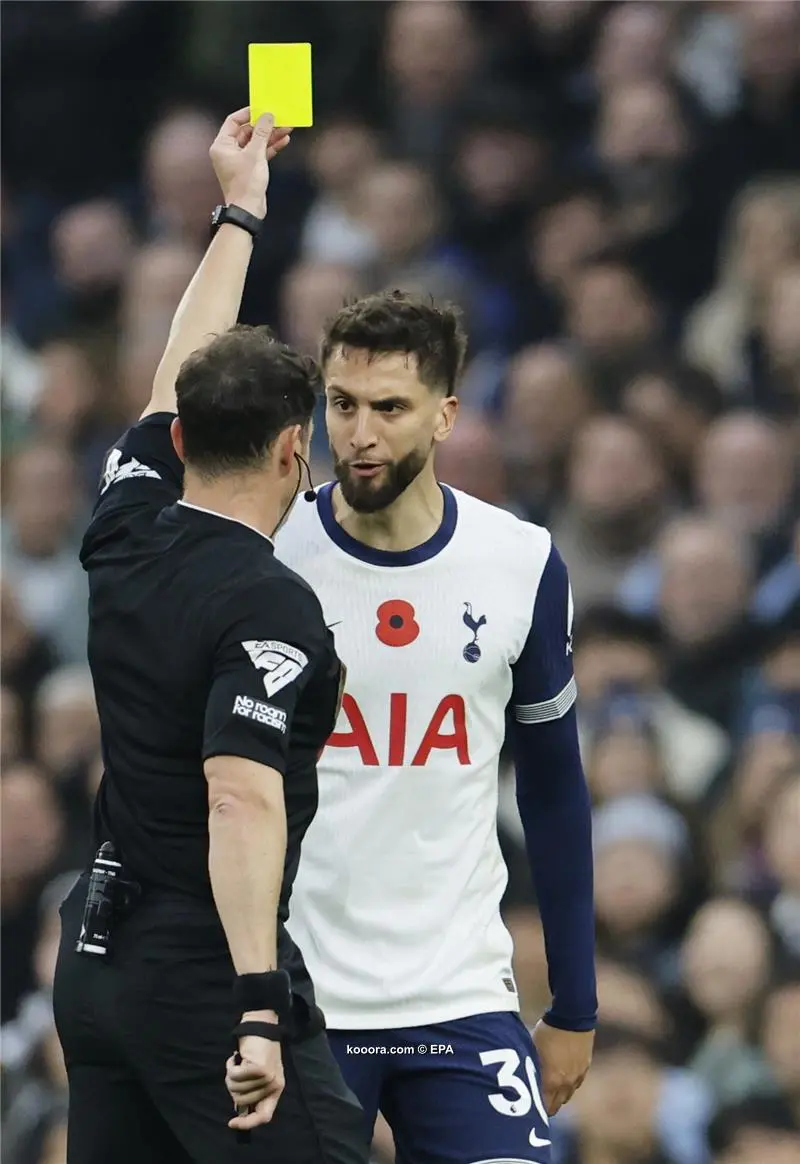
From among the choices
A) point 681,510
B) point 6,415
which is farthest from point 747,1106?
point 6,415

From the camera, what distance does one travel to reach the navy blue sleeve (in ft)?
11.1

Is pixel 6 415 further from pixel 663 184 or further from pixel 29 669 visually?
pixel 663 184

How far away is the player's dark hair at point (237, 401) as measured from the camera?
2.72m

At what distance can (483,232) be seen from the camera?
6.68 meters

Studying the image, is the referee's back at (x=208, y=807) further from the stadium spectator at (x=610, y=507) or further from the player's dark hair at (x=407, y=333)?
the stadium spectator at (x=610, y=507)

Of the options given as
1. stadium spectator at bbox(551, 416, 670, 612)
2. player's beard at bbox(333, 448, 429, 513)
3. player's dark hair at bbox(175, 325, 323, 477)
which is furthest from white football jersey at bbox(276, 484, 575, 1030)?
stadium spectator at bbox(551, 416, 670, 612)

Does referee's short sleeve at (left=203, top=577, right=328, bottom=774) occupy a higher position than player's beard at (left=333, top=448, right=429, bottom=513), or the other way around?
player's beard at (left=333, top=448, right=429, bottom=513)

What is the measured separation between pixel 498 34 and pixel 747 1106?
11.8ft

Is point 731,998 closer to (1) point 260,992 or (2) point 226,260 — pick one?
(2) point 226,260

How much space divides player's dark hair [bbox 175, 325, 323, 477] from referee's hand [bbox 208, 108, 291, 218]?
2.10 ft

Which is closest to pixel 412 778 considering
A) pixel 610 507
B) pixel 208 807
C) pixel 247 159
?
pixel 208 807

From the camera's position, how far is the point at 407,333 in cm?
331

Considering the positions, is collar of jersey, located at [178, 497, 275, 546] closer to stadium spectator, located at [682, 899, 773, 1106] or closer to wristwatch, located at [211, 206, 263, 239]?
wristwatch, located at [211, 206, 263, 239]

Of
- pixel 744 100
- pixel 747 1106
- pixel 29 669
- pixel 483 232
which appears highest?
pixel 744 100
